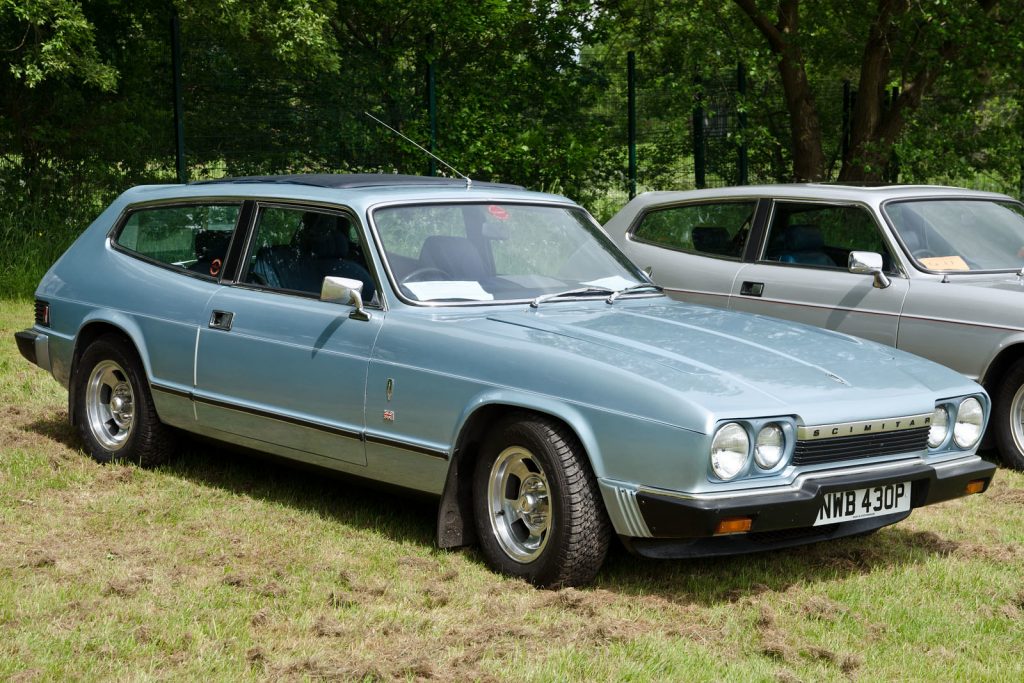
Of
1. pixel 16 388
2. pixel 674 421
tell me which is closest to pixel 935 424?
pixel 674 421

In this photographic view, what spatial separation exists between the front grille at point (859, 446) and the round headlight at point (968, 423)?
264 millimetres

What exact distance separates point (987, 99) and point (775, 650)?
15188 millimetres

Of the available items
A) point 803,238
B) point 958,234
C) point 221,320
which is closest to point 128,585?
point 221,320

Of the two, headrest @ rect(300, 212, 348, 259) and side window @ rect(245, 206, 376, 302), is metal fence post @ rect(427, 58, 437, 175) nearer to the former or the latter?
side window @ rect(245, 206, 376, 302)

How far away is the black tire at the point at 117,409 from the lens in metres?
7.05

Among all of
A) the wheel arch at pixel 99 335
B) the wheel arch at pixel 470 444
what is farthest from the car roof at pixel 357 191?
the wheel arch at pixel 470 444

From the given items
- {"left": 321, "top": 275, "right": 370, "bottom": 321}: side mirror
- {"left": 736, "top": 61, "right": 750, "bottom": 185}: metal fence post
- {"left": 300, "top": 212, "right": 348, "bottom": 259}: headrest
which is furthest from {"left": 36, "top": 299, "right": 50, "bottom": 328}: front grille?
{"left": 736, "top": 61, "right": 750, "bottom": 185}: metal fence post

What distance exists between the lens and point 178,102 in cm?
1482

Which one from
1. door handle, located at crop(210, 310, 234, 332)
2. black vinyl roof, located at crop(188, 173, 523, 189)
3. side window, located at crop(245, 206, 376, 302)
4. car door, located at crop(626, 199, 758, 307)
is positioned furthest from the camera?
car door, located at crop(626, 199, 758, 307)

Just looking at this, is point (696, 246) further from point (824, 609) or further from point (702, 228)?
point (824, 609)

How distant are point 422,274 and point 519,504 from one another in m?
1.24

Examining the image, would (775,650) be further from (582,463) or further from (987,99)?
(987,99)

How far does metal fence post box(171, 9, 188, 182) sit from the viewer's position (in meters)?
14.8

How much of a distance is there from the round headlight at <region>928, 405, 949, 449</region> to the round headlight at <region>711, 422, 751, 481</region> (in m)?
1.07
